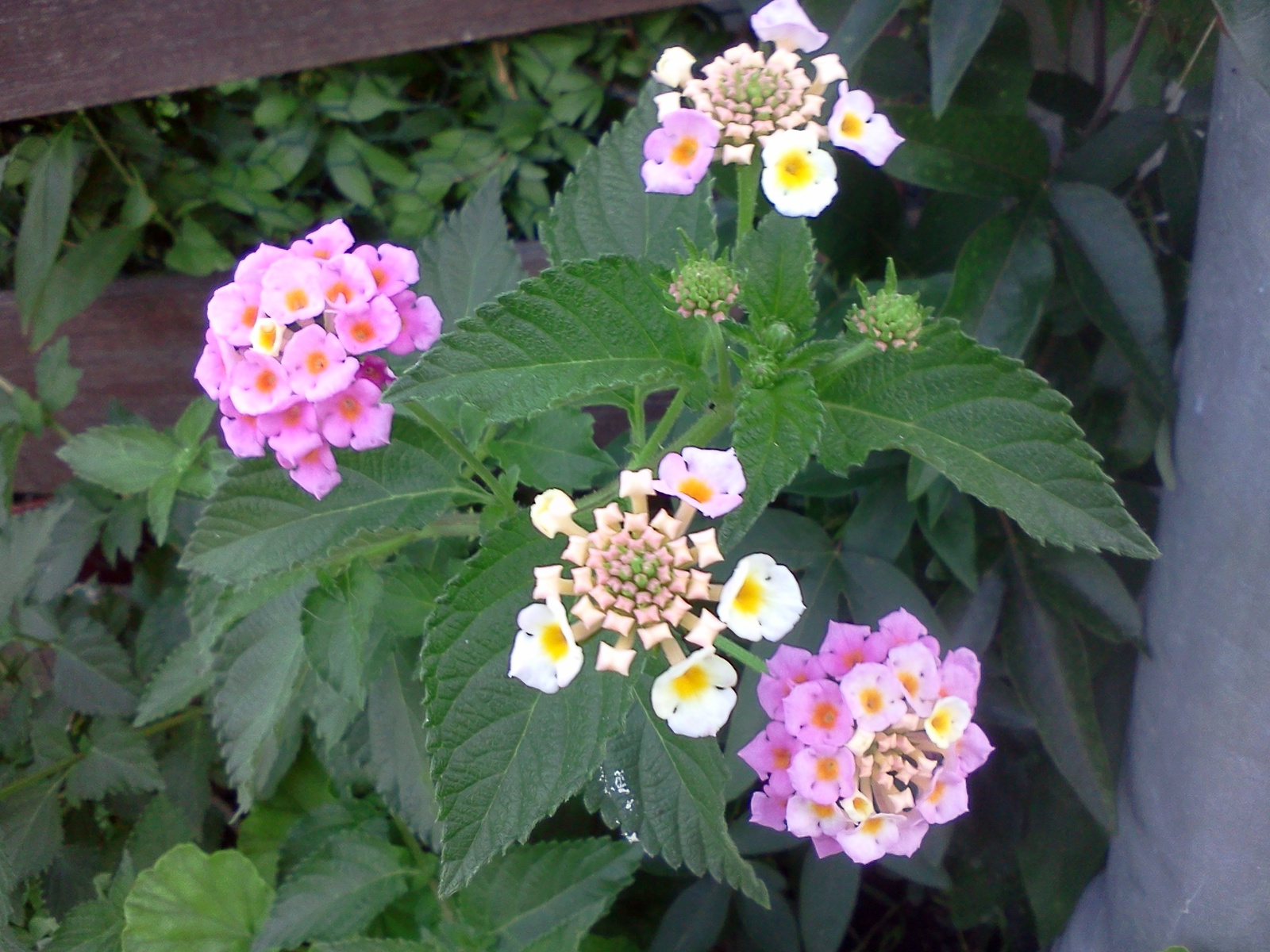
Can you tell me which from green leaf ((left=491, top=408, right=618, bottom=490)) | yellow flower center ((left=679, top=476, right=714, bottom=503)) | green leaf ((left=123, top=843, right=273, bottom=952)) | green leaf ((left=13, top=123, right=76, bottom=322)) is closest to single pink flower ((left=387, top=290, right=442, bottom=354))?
green leaf ((left=491, top=408, right=618, bottom=490))

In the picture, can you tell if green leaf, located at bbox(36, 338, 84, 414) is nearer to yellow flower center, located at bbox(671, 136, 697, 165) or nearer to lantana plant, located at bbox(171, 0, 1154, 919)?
lantana plant, located at bbox(171, 0, 1154, 919)

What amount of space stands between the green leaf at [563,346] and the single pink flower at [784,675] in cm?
18

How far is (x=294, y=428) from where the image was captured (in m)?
0.54

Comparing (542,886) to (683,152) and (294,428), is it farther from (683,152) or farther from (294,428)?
(683,152)

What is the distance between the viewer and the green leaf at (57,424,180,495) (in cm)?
91

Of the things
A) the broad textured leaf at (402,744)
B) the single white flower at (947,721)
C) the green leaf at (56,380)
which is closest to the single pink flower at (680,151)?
the single white flower at (947,721)

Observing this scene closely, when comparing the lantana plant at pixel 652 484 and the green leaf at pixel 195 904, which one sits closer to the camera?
the lantana plant at pixel 652 484

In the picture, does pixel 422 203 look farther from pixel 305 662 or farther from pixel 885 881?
pixel 885 881

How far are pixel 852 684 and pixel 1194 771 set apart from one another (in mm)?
312

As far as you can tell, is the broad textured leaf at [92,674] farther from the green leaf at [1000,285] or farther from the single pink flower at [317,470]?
the green leaf at [1000,285]

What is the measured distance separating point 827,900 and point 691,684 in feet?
1.96

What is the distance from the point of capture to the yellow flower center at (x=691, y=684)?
45cm

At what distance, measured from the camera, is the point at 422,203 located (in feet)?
3.63

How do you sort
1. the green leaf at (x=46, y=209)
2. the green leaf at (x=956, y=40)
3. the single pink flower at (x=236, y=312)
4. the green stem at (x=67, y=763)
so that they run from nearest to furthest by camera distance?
the single pink flower at (x=236, y=312), the green leaf at (x=956, y=40), the green stem at (x=67, y=763), the green leaf at (x=46, y=209)
